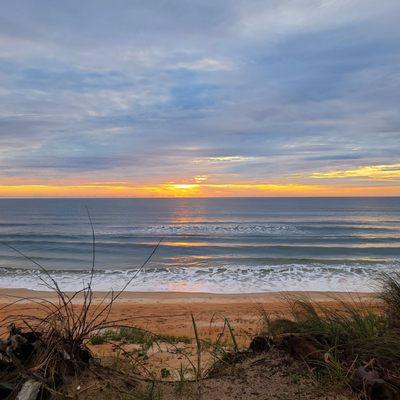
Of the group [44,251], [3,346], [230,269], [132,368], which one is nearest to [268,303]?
[230,269]

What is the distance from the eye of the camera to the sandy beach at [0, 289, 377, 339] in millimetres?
8539

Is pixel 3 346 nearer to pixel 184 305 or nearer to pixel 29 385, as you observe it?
pixel 29 385

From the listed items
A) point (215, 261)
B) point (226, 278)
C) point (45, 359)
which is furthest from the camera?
point (215, 261)

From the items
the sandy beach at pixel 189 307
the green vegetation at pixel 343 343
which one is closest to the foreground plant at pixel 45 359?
the green vegetation at pixel 343 343

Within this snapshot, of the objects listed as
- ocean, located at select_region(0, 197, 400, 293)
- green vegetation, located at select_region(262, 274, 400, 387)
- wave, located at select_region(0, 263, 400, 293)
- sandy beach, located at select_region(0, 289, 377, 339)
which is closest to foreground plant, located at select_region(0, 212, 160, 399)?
green vegetation, located at select_region(262, 274, 400, 387)

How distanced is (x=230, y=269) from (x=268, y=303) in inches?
287

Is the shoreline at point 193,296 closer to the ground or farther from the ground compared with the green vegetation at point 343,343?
closer to the ground

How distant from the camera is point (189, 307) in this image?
458 inches

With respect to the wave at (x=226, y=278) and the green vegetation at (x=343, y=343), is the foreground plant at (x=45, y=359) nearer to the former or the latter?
the green vegetation at (x=343, y=343)

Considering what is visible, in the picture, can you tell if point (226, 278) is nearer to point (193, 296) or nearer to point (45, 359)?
point (193, 296)

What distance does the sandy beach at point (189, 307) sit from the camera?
8.54 metres

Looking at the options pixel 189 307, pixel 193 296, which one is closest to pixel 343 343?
pixel 189 307

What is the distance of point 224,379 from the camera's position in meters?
3.00

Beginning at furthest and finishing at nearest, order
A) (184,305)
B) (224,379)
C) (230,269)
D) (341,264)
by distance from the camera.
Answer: (341,264), (230,269), (184,305), (224,379)
